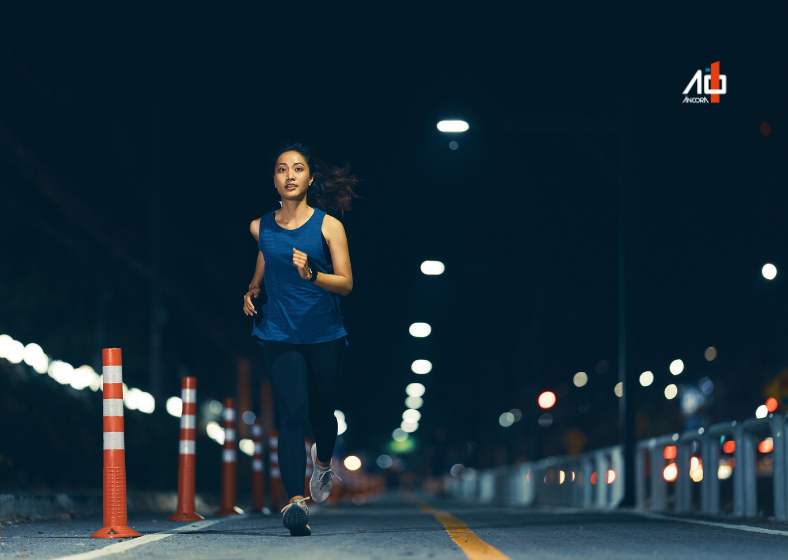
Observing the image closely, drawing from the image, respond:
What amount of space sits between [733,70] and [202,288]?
53.4 ft

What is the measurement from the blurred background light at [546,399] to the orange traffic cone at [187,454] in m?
20.4

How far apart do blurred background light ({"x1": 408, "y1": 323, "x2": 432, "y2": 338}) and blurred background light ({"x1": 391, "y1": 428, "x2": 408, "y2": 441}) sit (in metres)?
71.8

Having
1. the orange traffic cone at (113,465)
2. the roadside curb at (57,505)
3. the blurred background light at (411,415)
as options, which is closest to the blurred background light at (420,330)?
the roadside curb at (57,505)

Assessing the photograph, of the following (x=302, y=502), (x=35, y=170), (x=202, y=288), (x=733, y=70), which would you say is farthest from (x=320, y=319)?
(x=202, y=288)

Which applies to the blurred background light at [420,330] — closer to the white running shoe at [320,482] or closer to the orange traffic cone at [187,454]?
the orange traffic cone at [187,454]

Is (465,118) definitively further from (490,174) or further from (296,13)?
(490,174)

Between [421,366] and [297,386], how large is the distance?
1924 inches

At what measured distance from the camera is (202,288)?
31422mm

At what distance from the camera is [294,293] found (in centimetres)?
747

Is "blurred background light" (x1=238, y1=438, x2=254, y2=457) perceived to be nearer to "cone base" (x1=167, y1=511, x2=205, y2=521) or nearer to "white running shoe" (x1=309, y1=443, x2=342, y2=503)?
"cone base" (x1=167, y1=511, x2=205, y2=521)

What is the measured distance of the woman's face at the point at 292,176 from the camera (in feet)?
25.0

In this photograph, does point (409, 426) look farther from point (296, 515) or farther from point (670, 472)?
point (296, 515)

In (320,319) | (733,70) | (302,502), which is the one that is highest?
(733,70)

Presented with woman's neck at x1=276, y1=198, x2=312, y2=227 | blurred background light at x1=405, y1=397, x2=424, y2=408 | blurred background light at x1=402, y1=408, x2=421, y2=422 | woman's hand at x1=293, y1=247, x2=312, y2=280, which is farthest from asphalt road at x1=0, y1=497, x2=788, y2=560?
blurred background light at x1=402, y1=408, x2=421, y2=422
